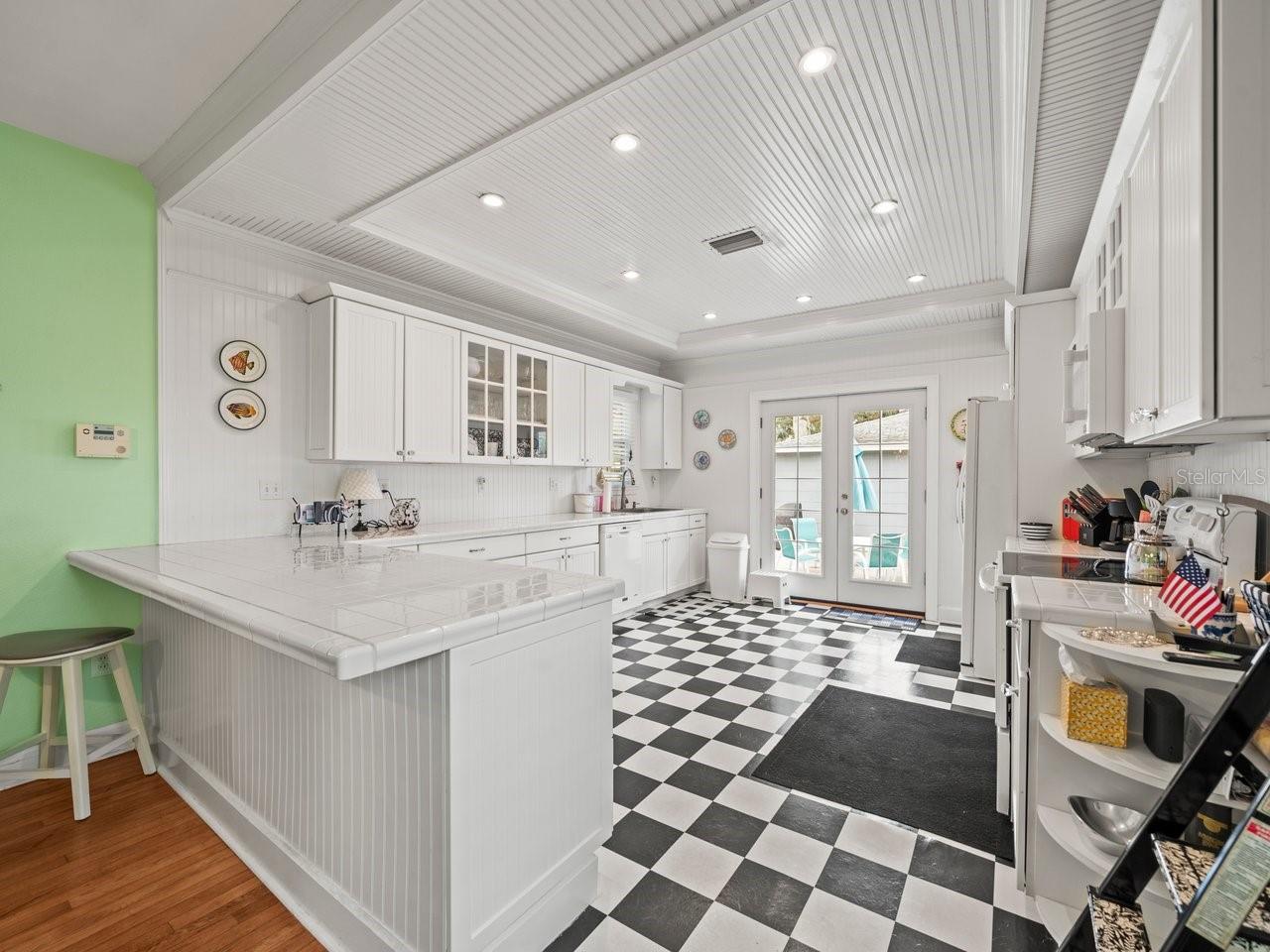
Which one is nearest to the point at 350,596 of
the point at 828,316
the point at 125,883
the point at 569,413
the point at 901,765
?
the point at 125,883

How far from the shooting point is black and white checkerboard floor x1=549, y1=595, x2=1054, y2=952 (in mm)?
1538

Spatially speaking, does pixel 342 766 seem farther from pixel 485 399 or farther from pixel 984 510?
pixel 984 510

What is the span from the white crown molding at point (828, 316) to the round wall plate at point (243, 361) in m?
3.63

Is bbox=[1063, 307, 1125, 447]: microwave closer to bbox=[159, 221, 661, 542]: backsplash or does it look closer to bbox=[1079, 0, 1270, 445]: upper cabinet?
bbox=[1079, 0, 1270, 445]: upper cabinet

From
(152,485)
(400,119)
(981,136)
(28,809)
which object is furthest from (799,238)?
(28,809)

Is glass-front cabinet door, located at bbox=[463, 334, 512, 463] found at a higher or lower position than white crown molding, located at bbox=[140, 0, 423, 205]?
lower

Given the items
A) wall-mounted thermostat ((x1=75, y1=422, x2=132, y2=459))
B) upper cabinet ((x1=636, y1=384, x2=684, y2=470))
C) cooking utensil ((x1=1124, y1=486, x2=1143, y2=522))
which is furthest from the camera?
upper cabinet ((x1=636, y1=384, x2=684, y2=470))

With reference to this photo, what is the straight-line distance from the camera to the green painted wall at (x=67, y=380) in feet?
7.65

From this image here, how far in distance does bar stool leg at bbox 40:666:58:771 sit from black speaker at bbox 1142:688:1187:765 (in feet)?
12.4

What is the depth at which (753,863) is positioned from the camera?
182 centimetres

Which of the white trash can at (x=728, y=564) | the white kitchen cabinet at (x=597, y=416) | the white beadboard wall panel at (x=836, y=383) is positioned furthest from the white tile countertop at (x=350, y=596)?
the white beadboard wall panel at (x=836, y=383)

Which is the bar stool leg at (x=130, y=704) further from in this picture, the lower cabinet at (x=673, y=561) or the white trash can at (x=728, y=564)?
the white trash can at (x=728, y=564)

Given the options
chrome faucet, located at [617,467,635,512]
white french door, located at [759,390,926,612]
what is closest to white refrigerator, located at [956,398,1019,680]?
white french door, located at [759,390,926,612]

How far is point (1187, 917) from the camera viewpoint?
713 millimetres
